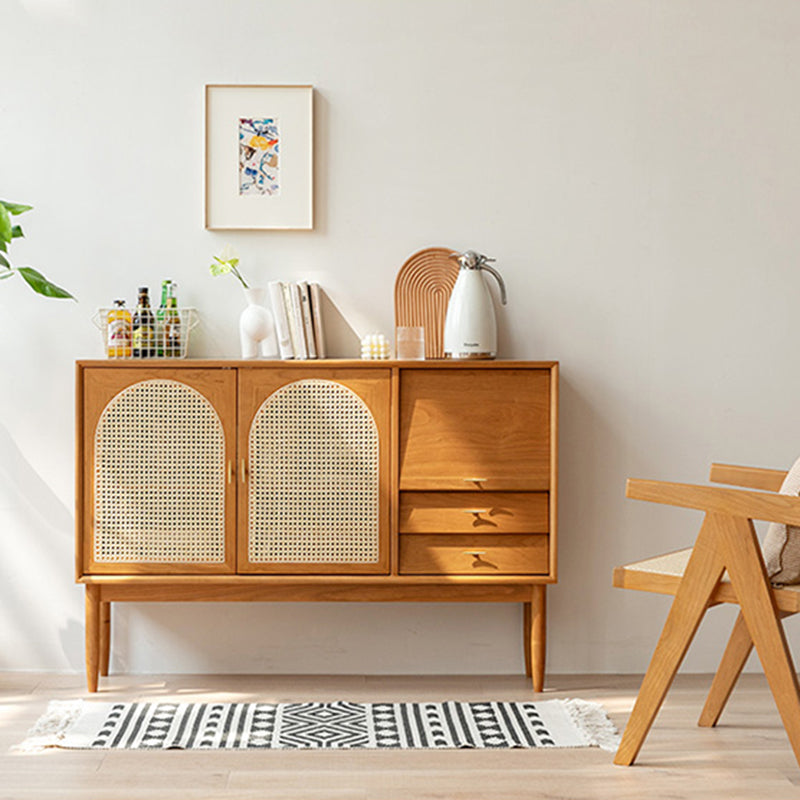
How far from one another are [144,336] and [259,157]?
0.65m

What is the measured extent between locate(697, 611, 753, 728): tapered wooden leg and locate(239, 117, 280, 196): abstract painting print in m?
1.81

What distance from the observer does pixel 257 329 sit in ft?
9.75

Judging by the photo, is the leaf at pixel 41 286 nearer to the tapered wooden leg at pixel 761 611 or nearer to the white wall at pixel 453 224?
the white wall at pixel 453 224

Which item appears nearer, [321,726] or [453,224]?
[321,726]

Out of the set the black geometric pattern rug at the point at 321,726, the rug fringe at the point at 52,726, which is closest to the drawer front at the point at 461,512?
the black geometric pattern rug at the point at 321,726

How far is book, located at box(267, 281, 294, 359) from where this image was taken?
116 inches

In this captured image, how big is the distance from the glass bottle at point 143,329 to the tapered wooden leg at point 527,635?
4.42 ft

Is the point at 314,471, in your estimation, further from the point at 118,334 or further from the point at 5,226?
the point at 5,226

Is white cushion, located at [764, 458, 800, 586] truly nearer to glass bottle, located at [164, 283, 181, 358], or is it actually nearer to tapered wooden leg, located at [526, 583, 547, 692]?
tapered wooden leg, located at [526, 583, 547, 692]

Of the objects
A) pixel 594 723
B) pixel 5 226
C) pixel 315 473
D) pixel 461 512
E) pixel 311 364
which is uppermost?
pixel 5 226

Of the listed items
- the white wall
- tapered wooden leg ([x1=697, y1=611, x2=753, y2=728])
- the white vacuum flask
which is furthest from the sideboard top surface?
tapered wooden leg ([x1=697, y1=611, x2=753, y2=728])

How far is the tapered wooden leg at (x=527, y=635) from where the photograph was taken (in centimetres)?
307

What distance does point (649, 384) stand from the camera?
314 cm

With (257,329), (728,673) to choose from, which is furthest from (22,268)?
(728,673)
